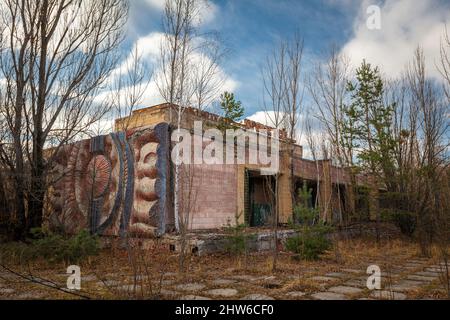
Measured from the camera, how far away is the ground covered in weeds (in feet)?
13.1

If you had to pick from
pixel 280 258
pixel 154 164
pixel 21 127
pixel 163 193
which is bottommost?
pixel 280 258

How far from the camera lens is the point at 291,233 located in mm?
10023

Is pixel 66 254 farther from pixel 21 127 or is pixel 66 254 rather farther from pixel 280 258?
pixel 280 258

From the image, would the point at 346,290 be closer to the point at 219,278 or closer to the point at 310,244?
the point at 219,278

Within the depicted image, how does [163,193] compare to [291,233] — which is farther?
[291,233]

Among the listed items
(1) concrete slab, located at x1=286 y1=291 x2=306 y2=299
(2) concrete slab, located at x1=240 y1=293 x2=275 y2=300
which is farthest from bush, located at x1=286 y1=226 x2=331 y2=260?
(2) concrete slab, located at x1=240 y1=293 x2=275 y2=300

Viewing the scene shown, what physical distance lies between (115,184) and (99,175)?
2.78ft

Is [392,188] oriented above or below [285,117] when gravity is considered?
below

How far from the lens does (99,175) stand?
1002cm

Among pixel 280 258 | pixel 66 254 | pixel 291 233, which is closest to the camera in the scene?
pixel 66 254

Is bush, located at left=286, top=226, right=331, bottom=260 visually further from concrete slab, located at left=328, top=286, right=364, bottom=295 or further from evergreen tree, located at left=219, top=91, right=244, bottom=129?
evergreen tree, located at left=219, top=91, right=244, bottom=129
